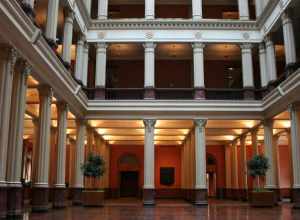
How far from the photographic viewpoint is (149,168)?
2289 centimetres

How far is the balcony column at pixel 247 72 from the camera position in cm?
2361

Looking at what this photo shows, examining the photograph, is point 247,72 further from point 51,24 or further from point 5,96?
point 5,96

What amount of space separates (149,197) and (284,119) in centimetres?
888

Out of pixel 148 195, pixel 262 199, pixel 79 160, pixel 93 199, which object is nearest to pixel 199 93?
pixel 148 195

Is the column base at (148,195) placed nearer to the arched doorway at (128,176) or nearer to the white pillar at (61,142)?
the white pillar at (61,142)

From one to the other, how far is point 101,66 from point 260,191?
11526 millimetres

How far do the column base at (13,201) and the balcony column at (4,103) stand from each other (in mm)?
377

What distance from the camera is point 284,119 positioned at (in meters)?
22.9

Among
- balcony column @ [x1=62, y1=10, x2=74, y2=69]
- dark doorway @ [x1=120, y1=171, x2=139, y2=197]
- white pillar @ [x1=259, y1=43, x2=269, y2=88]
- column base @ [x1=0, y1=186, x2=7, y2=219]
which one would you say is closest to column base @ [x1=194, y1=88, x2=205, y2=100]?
white pillar @ [x1=259, y1=43, x2=269, y2=88]

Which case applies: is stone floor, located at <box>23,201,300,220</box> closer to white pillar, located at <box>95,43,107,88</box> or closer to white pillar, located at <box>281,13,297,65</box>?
white pillar, located at <box>281,13,297,65</box>

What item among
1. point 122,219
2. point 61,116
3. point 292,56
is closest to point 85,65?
point 61,116

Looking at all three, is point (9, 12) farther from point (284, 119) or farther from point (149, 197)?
point (284, 119)

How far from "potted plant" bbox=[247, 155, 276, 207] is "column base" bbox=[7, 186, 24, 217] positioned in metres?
11.9

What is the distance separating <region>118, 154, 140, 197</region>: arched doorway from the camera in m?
32.9
